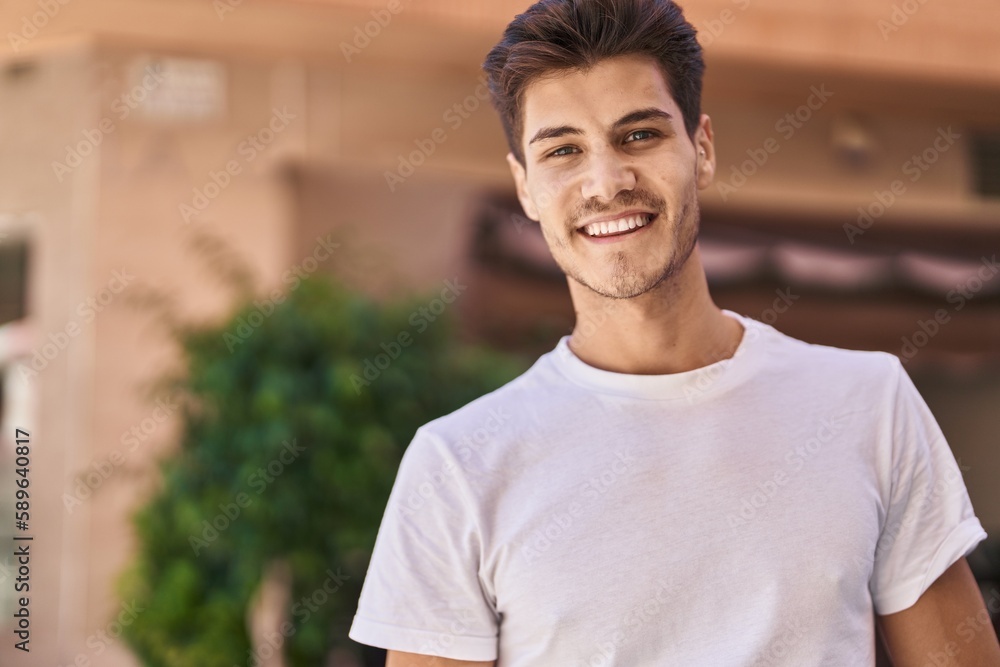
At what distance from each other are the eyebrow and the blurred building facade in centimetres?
291

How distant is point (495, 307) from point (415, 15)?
166 centimetres

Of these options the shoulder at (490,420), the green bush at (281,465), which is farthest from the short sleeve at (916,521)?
the green bush at (281,465)

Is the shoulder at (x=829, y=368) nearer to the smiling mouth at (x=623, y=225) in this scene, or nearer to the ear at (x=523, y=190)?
the smiling mouth at (x=623, y=225)

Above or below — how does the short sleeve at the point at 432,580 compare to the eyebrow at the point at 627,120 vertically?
below

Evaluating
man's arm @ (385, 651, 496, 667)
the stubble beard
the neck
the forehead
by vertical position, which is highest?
the forehead

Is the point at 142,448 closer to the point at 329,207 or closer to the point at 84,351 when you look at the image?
the point at 84,351

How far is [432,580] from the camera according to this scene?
1.46m

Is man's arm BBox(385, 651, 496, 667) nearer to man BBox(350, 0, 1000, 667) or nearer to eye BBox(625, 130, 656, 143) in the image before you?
man BBox(350, 0, 1000, 667)

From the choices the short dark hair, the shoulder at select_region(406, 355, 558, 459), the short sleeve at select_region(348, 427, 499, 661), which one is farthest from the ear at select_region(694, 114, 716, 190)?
the short sleeve at select_region(348, 427, 499, 661)

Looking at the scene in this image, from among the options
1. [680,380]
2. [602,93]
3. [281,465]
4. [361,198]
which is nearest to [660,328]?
[680,380]

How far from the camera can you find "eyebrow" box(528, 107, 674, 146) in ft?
5.00

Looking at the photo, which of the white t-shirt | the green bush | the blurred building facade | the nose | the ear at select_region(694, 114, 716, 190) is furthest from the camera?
the blurred building facade

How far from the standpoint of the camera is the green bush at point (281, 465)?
341 cm

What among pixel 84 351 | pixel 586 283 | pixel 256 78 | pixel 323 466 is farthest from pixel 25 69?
pixel 586 283
